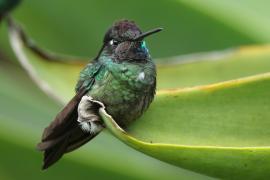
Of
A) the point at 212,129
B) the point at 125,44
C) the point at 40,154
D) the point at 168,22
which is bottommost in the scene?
the point at 40,154

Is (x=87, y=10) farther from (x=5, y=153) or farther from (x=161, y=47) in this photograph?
(x=5, y=153)

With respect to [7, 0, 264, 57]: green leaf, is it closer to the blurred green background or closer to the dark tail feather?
the blurred green background

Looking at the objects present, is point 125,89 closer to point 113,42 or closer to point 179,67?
point 113,42

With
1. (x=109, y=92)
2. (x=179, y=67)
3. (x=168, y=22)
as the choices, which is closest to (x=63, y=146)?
(x=109, y=92)

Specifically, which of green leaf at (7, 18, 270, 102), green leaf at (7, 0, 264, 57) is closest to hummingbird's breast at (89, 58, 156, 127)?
green leaf at (7, 18, 270, 102)

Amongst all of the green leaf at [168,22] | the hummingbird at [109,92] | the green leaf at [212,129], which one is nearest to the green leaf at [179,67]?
the hummingbird at [109,92]

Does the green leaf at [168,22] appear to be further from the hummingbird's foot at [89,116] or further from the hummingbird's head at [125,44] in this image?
the hummingbird's foot at [89,116]
